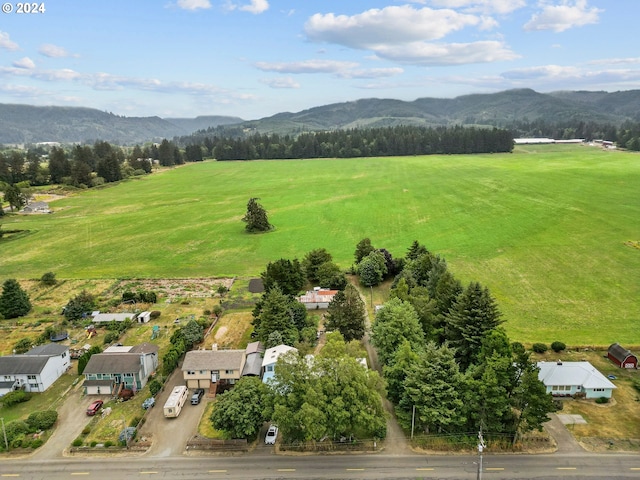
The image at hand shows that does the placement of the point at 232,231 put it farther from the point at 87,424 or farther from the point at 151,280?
the point at 87,424

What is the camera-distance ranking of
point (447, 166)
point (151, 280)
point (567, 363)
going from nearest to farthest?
point (567, 363) → point (151, 280) → point (447, 166)

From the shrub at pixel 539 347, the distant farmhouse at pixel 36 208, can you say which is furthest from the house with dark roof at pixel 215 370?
the distant farmhouse at pixel 36 208

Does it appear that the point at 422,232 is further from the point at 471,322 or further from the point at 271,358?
the point at 271,358

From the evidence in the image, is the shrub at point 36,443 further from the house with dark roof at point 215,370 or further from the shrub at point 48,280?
the shrub at point 48,280

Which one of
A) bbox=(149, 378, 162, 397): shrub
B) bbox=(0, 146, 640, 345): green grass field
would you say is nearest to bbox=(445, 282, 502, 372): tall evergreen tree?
bbox=(0, 146, 640, 345): green grass field

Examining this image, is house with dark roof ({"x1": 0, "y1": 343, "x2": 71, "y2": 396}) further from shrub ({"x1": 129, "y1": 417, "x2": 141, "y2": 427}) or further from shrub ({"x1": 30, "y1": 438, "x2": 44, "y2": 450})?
shrub ({"x1": 129, "y1": 417, "x2": 141, "y2": 427})

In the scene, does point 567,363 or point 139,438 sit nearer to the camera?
point 139,438

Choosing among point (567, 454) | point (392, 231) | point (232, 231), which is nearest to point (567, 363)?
point (567, 454)
